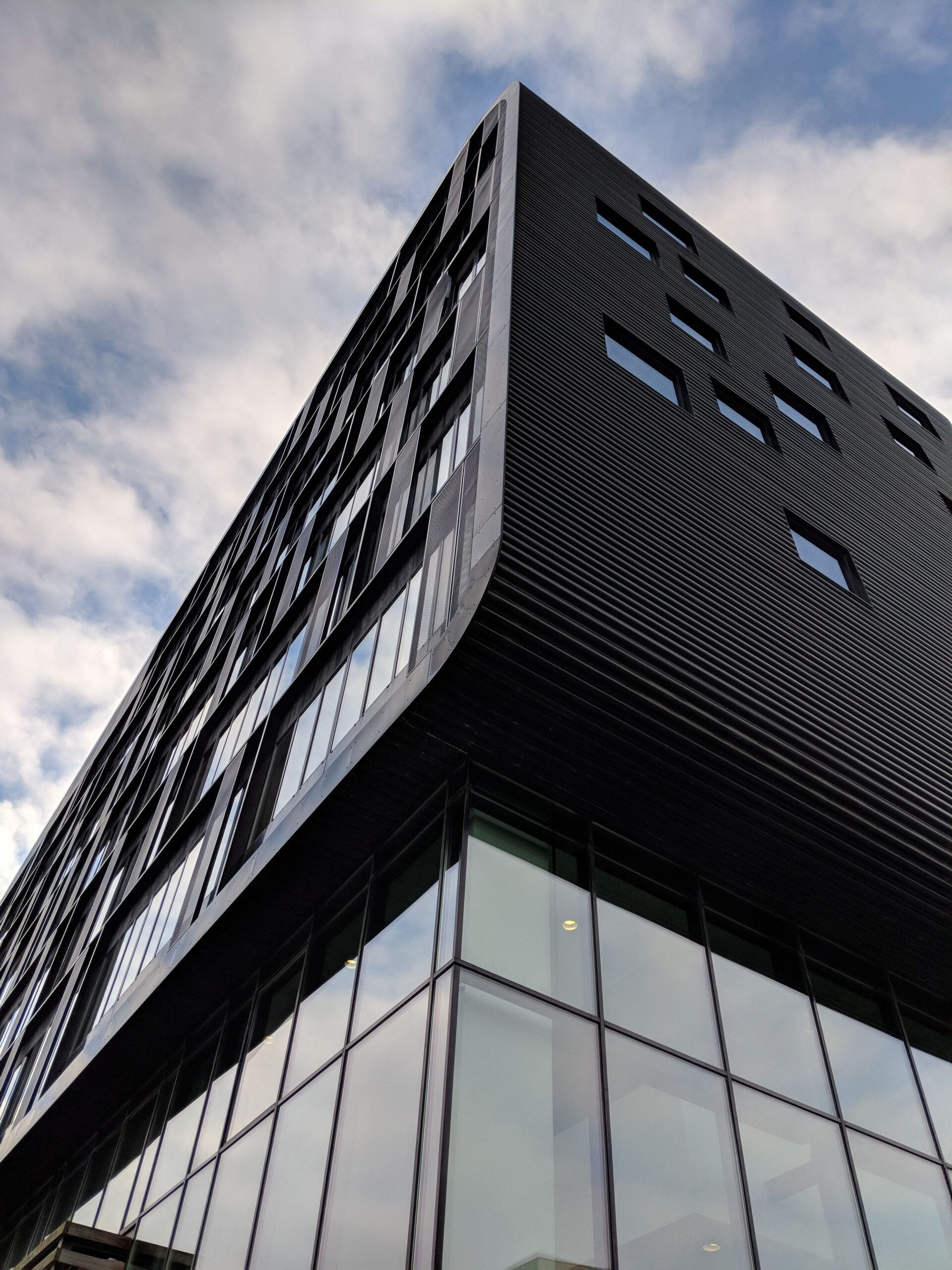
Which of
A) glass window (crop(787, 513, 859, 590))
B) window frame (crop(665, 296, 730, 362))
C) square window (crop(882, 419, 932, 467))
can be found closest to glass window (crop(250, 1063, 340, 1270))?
glass window (crop(787, 513, 859, 590))

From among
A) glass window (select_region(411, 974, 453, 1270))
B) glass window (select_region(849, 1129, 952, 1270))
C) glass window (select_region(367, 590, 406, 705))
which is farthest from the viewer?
glass window (select_region(367, 590, 406, 705))

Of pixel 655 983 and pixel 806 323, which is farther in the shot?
pixel 806 323

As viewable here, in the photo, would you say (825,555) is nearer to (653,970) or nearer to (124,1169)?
(653,970)

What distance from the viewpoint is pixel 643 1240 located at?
30.7 feet

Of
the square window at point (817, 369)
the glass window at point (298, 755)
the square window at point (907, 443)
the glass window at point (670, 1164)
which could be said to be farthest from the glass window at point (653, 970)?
the square window at point (907, 443)

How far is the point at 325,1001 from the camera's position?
1241 cm

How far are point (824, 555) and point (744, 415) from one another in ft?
13.5

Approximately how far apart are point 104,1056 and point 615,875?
10.1 m

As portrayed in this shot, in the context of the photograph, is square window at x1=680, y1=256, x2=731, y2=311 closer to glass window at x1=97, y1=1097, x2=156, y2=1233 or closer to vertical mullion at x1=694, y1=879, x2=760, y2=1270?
vertical mullion at x1=694, y1=879, x2=760, y2=1270

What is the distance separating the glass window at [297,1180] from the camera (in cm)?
1039

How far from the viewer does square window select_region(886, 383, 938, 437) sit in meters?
30.6

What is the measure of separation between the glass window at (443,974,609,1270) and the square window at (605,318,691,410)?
1199 centimetres

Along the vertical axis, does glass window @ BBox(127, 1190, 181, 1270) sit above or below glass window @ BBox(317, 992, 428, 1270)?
above

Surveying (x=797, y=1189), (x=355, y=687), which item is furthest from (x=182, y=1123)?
(x=797, y=1189)
